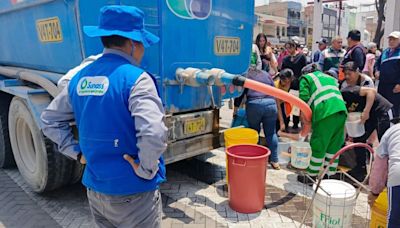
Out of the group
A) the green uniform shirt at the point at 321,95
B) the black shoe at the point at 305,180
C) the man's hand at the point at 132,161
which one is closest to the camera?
the man's hand at the point at 132,161

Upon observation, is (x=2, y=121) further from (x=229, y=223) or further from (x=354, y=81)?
(x=354, y=81)

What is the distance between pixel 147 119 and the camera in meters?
1.66

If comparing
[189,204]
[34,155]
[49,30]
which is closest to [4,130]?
[34,155]

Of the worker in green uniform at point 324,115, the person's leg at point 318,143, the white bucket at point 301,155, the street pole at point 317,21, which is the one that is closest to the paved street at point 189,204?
the white bucket at point 301,155

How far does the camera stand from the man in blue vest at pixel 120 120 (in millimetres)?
1686

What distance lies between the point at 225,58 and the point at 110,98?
102 inches

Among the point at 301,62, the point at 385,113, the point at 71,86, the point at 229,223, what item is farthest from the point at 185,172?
the point at 301,62

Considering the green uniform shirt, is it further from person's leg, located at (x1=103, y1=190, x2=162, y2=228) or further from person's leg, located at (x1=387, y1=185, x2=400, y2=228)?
person's leg, located at (x1=103, y1=190, x2=162, y2=228)

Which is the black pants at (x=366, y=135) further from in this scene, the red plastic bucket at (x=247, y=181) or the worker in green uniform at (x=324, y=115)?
the red plastic bucket at (x=247, y=181)

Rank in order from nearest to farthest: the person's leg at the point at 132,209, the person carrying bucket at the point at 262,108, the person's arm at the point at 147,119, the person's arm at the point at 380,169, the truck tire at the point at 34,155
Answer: the person's arm at the point at 147,119, the person's leg at the point at 132,209, the person's arm at the point at 380,169, the truck tire at the point at 34,155, the person carrying bucket at the point at 262,108

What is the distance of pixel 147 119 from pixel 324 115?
2.64 meters

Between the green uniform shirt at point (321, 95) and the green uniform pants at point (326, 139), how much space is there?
3.1 inches

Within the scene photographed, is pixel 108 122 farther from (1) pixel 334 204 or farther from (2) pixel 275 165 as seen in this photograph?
(2) pixel 275 165

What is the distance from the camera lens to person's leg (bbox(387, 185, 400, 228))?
6.32 feet
